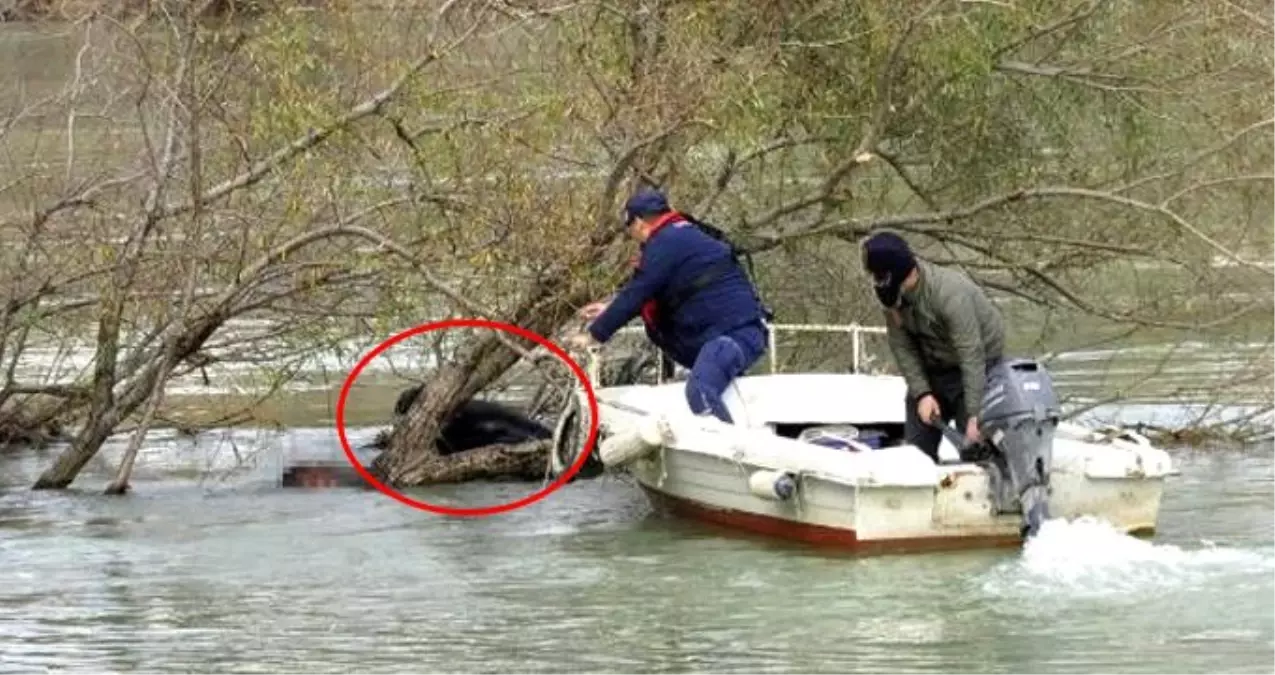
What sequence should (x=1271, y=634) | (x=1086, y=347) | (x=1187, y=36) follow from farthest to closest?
(x=1086, y=347) < (x=1187, y=36) < (x=1271, y=634)

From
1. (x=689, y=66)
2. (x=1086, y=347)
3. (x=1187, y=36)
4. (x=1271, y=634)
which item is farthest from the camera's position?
(x=1086, y=347)

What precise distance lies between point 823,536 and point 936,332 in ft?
3.56

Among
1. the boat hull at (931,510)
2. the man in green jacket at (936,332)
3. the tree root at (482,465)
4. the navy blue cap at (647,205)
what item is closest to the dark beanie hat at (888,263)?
the man in green jacket at (936,332)

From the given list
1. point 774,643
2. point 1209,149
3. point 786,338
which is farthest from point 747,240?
point 774,643

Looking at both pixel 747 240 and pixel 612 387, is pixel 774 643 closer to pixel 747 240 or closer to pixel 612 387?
pixel 612 387

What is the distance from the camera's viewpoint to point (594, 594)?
1184 cm

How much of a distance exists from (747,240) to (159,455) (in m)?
4.01

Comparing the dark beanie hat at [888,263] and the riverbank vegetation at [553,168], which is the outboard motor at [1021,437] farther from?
the riverbank vegetation at [553,168]

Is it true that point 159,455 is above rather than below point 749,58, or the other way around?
below

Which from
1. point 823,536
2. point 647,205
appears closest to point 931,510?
point 823,536

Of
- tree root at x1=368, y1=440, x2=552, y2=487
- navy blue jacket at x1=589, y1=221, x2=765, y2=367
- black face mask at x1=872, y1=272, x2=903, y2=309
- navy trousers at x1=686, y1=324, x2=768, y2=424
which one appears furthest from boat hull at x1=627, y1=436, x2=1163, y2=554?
tree root at x1=368, y1=440, x2=552, y2=487

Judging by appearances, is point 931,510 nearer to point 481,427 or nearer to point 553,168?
point 553,168

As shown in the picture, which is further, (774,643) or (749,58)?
(749,58)

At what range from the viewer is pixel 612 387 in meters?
14.7
